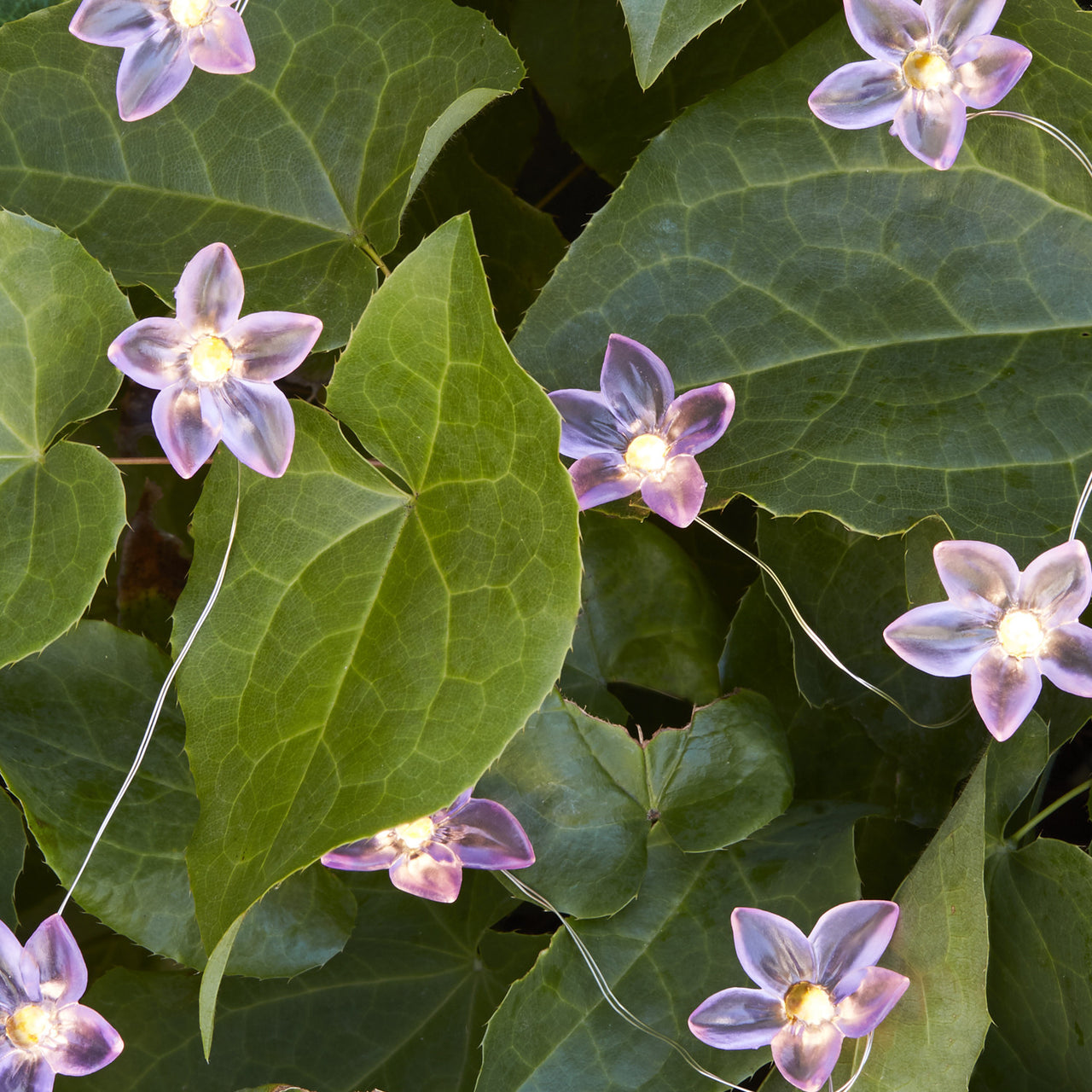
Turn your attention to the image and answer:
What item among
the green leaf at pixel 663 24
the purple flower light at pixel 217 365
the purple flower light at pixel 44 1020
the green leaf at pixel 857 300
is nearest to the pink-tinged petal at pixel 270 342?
the purple flower light at pixel 217 365

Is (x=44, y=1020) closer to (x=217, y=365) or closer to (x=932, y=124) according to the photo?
(x=217, y=365)

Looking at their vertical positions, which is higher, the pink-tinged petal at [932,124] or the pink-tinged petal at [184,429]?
the pink-tinged petal at [932,124]

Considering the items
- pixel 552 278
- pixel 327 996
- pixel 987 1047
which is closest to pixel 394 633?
pixel 552 278

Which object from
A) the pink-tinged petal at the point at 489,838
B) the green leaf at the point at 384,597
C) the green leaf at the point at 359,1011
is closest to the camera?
the green leaf at the point at 384,597

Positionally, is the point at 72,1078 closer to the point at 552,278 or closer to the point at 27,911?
the point at 27,911

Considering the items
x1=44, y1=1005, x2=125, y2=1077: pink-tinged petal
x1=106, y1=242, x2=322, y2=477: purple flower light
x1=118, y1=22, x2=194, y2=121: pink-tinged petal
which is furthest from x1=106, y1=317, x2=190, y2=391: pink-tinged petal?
x1=44, y1=1005, x2=125, y2=1077: pink-tinged petal

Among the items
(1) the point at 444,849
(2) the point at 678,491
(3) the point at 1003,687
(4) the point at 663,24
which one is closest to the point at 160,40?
(4) the point at 663,24

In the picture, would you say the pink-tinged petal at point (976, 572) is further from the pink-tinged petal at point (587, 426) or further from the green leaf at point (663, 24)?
the green leaf at point (663, 24)

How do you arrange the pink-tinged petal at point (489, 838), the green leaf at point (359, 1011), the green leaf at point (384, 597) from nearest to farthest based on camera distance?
1. the green leaf at point (384, 597)
2. the pink-tinged petal at point (489, 838)
3. the green leaf at point (359, 1011)
